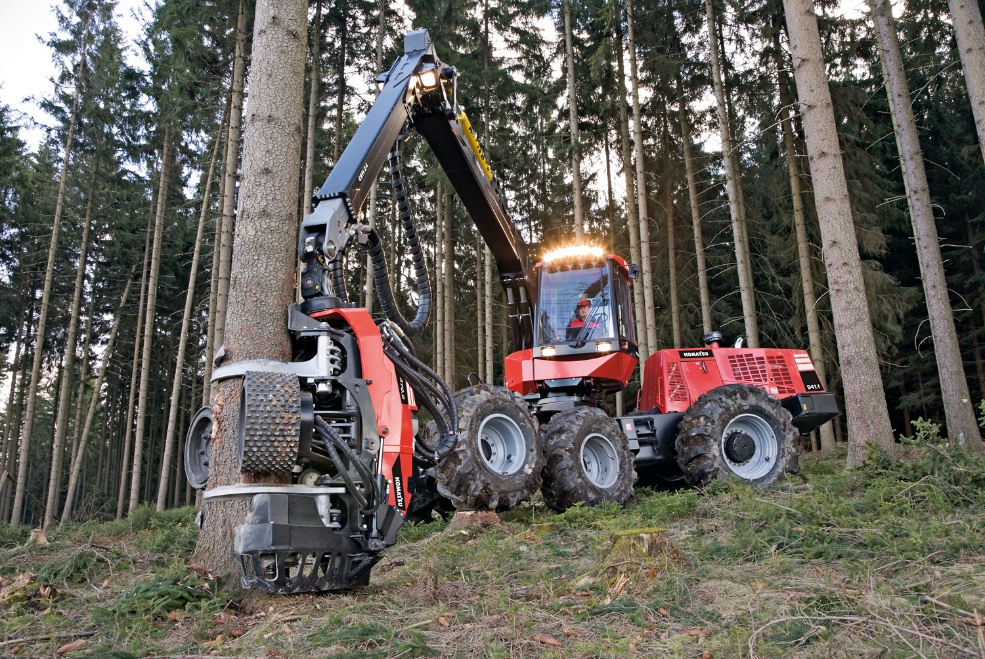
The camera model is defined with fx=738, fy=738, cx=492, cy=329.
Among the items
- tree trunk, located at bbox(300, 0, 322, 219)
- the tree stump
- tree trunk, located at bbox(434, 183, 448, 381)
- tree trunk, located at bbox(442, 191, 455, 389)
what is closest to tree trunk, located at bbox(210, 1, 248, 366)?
tree trunk, located at bbox(300, 0, 322, 219)

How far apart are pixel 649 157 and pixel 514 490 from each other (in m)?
17.0

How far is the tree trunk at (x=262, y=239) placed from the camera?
4.70 metres

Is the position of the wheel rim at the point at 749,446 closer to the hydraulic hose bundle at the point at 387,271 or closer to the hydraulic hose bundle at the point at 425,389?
the hydraulic hose bundle at the point at 387,271

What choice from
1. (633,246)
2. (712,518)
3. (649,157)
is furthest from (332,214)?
(649,157)

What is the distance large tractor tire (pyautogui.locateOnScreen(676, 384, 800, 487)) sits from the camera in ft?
27.5

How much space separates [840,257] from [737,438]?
2.48 meters

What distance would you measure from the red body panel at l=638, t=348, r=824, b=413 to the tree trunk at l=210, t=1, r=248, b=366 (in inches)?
310

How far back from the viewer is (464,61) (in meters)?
19.4

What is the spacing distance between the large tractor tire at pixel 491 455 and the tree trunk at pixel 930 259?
22.2ft

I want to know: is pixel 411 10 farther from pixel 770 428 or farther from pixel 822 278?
pixel 770 428

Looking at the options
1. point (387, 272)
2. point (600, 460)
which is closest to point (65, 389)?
point (600, 460)

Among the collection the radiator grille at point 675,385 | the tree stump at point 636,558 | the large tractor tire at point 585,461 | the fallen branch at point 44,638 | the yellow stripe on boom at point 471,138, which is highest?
the yellow stripe on boom at point 471,138

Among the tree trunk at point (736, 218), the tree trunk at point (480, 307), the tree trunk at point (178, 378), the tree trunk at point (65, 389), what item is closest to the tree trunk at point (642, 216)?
the tree trunk at point (736, 218)

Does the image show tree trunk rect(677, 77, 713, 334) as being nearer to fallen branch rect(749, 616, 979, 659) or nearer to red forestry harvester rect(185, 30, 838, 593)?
red forestry harvester rect(185, 30, 838, 593)
